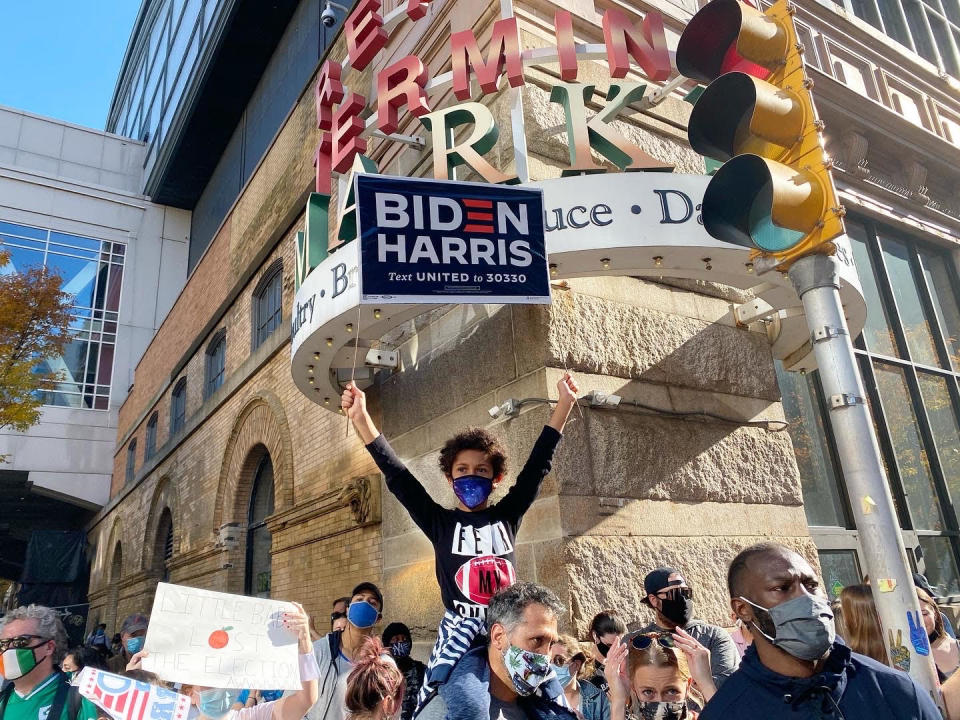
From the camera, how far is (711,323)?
7090 mm

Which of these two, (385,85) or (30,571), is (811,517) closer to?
(385,85)

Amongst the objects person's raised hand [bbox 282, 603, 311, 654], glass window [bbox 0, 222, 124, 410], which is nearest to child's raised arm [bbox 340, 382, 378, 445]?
person's raised hand [bbox 282, 603, 311, 654]

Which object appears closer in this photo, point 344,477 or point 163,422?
point 344,477

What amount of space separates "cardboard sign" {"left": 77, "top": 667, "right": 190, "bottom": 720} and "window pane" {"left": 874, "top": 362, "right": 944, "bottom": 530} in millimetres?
8968

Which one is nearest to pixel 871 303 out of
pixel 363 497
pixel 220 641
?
pixel 363 497

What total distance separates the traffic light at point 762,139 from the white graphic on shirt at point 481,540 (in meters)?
1.66

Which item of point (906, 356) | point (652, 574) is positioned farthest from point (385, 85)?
point (906, 356)

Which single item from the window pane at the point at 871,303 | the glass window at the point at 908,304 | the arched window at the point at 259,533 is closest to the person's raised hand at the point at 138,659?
the arched window at the point at 259,533

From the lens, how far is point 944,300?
11328mm

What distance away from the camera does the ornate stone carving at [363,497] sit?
7.57 m

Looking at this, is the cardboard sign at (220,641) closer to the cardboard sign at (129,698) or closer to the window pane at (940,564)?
the cardboard sign at (129,698)

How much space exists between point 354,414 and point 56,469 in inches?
1131

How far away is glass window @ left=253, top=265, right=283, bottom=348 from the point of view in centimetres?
1234

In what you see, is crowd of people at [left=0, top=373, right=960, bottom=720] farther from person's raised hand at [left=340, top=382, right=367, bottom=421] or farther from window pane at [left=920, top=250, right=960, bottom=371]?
window pane at [left=920, top=250, right=960, bottom=371]
